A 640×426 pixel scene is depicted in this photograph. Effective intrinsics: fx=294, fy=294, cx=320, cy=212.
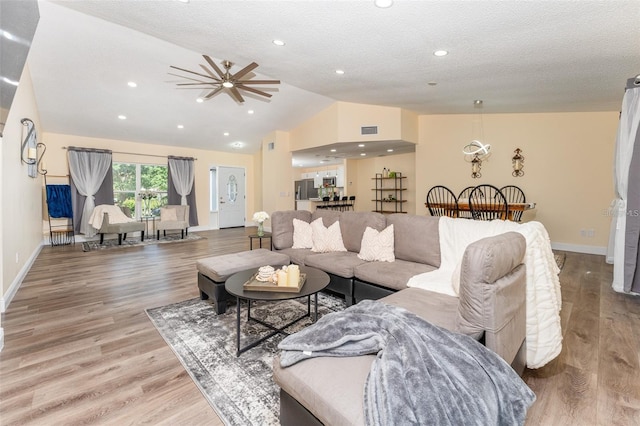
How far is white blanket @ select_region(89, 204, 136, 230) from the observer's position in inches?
263

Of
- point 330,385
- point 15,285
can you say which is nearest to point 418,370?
point 330,385

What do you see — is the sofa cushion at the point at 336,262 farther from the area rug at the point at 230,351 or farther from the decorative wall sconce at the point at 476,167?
the decorative wall sconce at the point at 476,167

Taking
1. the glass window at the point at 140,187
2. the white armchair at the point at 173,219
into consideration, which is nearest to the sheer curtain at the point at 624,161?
the white armchair at the point at 173,219

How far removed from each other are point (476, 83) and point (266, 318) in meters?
4.15

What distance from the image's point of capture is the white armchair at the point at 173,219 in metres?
7.42

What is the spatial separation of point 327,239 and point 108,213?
5798mm

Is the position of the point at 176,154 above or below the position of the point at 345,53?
below

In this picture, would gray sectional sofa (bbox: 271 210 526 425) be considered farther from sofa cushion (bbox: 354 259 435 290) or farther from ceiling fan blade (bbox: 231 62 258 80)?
ceiling fan blade (bbox: 231 62 258 80)

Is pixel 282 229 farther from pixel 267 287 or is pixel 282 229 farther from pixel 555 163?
pixel 555 163

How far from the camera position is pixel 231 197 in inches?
385

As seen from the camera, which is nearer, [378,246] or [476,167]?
[378,246]

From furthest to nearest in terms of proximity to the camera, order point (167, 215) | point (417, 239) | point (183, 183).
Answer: point (183, 183), point (167, 215), point (417, 239)

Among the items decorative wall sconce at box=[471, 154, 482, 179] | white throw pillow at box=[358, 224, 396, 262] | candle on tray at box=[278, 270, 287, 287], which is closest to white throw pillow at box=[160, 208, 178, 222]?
white throw pillow at box=[358, 224, 396, 262]

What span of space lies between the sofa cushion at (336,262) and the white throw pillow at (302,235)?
0.38m
